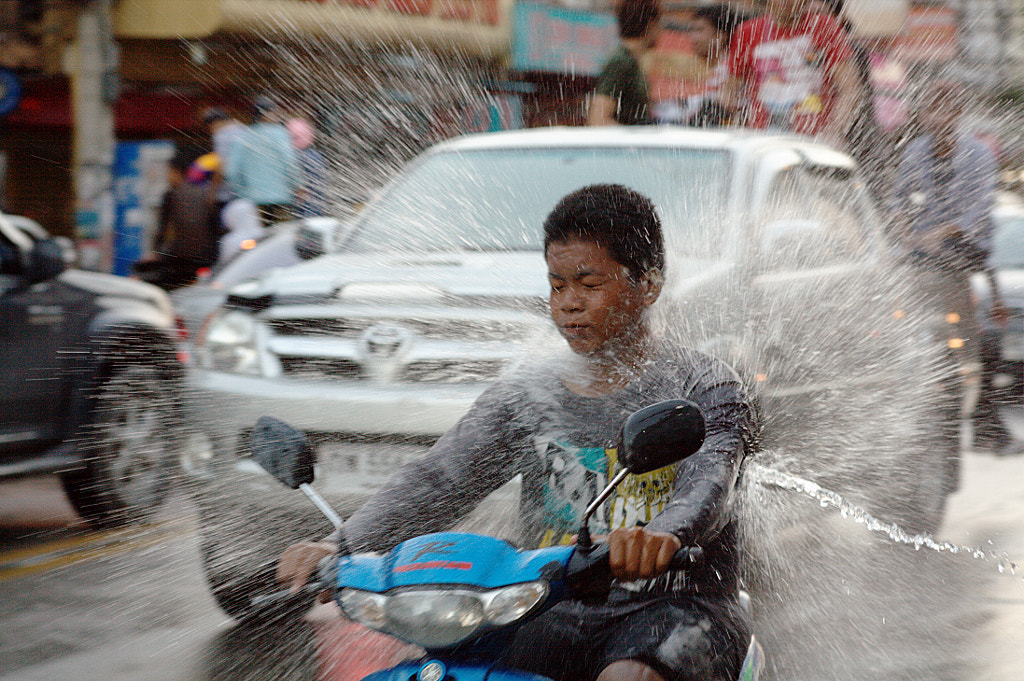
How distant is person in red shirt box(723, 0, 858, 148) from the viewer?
639 centimetres

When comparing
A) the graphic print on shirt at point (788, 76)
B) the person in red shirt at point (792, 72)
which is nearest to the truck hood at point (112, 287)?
the person in red shirt at point (792, 72)

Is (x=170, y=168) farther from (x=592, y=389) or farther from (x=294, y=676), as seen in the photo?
(x=592, y=389)

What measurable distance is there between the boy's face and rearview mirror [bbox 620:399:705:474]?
54cm

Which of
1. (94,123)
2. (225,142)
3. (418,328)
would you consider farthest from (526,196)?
(94,123)

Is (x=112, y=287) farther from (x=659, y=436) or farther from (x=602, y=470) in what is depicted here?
(x=659, y=436)

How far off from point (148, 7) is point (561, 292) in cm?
1456

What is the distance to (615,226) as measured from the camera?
252 centimetres

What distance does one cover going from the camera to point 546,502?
2357mm

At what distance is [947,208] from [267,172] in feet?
14.9

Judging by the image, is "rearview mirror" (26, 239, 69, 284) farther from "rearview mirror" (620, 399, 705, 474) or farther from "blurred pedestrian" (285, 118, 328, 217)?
"rearview mirror" (620, 399, 705, 474)

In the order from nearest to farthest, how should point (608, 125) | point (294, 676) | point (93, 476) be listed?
point (294, 676) < point (93, 476) < point (608, 125)

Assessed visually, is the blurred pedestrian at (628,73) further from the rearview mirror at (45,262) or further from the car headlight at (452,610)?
the car headlight at (452,610)

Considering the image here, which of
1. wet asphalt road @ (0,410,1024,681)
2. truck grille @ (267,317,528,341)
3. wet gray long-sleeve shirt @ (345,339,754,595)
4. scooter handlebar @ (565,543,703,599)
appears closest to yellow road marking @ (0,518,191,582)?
wet asphalt road @ (0,410,1024,681)

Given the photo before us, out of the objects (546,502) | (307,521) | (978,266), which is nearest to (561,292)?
(546,502)
